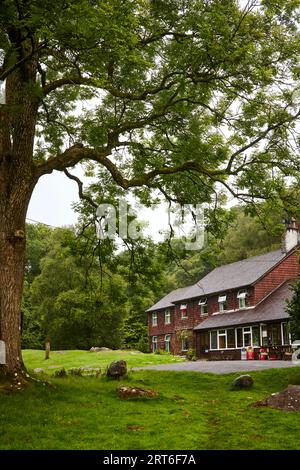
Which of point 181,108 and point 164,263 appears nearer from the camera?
point 181,108

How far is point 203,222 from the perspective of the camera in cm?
2027

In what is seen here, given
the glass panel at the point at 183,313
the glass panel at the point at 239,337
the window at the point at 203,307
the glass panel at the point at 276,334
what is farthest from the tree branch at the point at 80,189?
the glass panel at the point at 183,313

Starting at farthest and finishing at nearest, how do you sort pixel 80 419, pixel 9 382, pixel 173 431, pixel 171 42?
pixel 171 42 < pixel 9 382 < pixel 80 419 < pixel 173 431

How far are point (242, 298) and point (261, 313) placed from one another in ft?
13.9

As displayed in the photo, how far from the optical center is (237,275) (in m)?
47.5

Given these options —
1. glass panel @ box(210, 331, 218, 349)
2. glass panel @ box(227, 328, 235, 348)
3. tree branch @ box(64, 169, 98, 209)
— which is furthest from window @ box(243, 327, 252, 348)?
tree branch @ box(64, 169, 98, 209)

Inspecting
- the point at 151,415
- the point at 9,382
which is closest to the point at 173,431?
the point at 151,415

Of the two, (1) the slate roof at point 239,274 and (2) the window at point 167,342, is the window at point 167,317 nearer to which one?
(2) the window at point 167,342

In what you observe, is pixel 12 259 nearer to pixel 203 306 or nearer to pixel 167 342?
pixel 203 306

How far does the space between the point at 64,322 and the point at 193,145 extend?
36965mm

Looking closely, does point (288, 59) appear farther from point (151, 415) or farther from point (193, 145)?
point (151, 415)

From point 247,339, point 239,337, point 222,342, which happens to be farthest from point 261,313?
point 222,342
